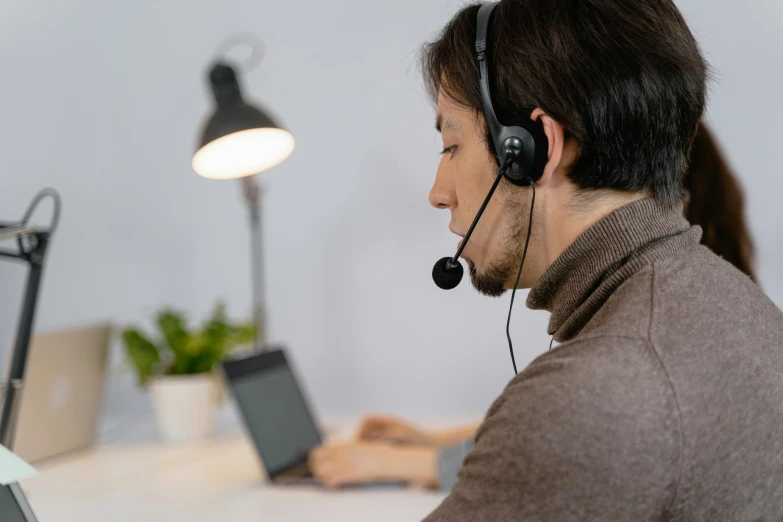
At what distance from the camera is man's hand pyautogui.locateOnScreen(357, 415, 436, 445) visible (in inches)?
63.6

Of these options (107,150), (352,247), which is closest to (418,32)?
(352,247)

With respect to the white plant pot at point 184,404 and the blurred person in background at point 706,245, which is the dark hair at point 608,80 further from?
the white plant pot at point 184,404

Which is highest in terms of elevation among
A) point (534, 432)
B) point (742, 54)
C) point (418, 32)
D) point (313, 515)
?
point (418, 32)

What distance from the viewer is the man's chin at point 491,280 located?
0.88 meters

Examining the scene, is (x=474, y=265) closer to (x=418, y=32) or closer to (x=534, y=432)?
(x=534, y=432)

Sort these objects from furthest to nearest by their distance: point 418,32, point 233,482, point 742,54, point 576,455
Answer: point 418,32 < point 742,54 < point 233,482 < point 576,455

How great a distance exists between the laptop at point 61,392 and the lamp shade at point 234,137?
0.48 metres

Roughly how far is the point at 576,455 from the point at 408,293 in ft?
4.94

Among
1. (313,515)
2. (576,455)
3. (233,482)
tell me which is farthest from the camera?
(233,482)

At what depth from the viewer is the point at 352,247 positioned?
213cm

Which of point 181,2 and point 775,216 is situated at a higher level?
point 181,2

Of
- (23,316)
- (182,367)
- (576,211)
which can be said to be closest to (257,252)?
(182,367)

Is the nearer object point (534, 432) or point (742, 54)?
point (534, 432)

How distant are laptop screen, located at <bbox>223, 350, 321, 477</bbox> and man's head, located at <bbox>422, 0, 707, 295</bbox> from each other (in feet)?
2.64
